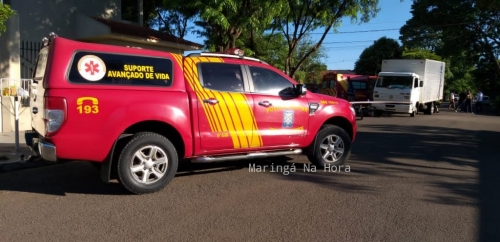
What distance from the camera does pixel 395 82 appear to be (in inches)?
880

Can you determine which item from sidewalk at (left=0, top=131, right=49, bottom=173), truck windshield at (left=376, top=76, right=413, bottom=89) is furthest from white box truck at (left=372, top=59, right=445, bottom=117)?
sidewalk at (left=0, top=131, right=49, bottom=173)

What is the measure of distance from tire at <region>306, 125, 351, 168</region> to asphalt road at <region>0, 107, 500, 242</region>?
0.26 m

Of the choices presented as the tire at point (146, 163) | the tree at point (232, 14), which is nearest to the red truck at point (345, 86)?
the tree at point (232, 14)

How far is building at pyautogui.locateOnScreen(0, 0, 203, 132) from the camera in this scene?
37.8 feet

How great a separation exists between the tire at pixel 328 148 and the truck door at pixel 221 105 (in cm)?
121

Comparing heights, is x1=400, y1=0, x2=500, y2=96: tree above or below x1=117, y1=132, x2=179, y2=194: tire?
above

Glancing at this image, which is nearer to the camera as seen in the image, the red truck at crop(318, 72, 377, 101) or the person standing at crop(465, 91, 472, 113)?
the red truck at crop(318, 72, 377, 101)

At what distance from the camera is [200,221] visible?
4828 mm

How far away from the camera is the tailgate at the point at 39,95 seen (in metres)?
5.50

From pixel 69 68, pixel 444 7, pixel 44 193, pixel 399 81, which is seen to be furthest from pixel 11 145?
pixel 444 7

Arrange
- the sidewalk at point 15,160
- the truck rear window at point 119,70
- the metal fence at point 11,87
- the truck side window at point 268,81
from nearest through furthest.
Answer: the truck rear window at point 119,70, the truck side window at point 268,81, the sidewalk at point 15,160, the metal fence at point 11,87

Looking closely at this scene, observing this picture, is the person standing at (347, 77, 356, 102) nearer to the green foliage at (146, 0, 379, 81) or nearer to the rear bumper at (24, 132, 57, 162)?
the green foliage at (146, 0, 379, 81)

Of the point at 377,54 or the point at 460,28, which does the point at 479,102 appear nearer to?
the point at 460,28

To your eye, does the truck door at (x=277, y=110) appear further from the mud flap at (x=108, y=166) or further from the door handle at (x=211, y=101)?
the mud flap at (x=108, y=166)
